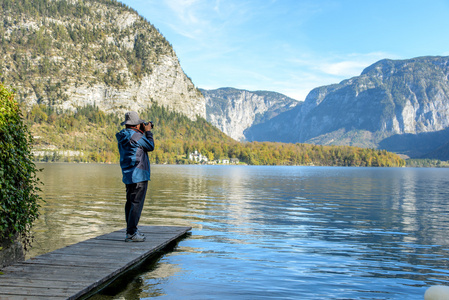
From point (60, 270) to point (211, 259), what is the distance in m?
5.15

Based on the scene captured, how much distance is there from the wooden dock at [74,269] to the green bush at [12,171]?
1094 mm

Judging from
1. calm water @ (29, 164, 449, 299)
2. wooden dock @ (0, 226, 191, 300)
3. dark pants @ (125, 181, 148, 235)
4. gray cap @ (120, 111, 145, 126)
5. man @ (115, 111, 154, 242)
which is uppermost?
gray cap @ (120, 111, 145, 126)

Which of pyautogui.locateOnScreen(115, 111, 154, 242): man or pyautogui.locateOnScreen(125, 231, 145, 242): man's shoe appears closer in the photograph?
pyautogui.locateOnScreen(115, 111, 154, 242): man

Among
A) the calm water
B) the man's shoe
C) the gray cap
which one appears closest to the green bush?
the calm water

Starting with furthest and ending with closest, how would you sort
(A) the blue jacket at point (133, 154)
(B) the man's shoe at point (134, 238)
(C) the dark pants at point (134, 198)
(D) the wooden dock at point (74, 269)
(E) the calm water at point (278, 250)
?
(B) the man's shoe at point (134, 238)
(C) the dark pants at point (134, 198)
(A) the blue jacket at point (133, 154)
(E) the calm water at point (278, 250)
(D) the wooden dock at point (74, 269)

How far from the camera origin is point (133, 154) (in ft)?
40.3

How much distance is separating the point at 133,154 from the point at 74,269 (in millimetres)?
4017

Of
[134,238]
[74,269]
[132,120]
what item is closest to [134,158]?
[132,120]

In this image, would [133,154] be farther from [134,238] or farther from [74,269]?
[74,269]

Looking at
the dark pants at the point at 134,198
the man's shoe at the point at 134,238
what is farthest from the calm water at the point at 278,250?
the dark pants at the point at 134,198

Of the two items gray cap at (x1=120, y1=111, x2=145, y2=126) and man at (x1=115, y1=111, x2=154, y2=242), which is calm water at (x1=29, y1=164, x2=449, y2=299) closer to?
man at (x1=115, y1=111, x2=154, y2=242)

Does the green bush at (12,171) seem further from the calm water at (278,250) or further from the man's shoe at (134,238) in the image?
the man's shoe at (134,238)

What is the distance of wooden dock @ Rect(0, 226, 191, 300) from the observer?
7911mm

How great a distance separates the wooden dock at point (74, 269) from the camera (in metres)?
7.91
